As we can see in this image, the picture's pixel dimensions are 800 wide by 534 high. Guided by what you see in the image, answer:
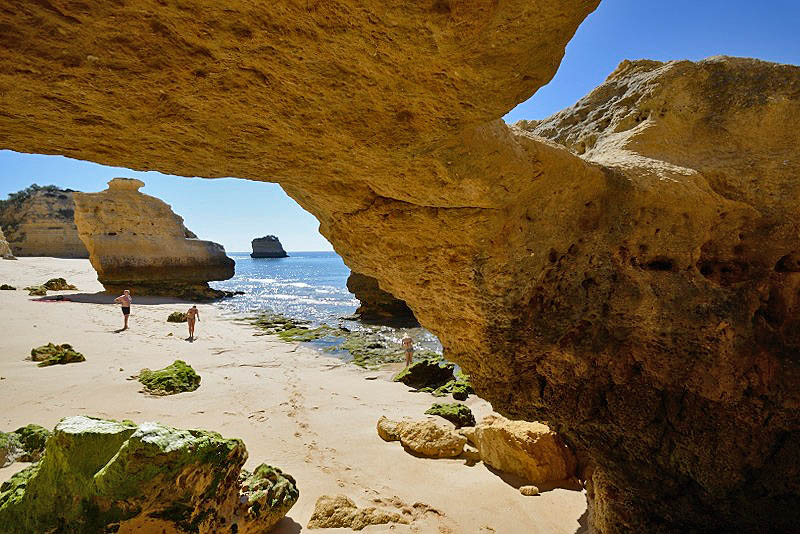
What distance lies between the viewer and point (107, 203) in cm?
2339

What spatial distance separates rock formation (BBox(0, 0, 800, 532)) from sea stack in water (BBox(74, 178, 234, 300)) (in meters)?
25.3

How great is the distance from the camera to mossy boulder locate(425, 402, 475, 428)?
7.06 meters

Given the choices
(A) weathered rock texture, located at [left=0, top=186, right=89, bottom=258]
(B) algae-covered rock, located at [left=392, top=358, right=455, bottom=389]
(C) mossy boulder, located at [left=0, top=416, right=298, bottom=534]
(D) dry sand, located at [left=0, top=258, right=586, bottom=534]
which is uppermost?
(A) weathered rock texture, located at [left=0, top=186, right=89, bottom=258]

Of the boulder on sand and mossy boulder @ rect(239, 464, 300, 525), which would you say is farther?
the boulder on sand

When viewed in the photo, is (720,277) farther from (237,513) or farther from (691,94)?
(237,513)

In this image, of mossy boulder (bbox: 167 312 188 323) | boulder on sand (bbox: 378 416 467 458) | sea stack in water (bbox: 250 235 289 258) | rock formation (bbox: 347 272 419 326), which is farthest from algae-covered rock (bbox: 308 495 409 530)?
sea stack in water (bbox: 250 235 289 258)

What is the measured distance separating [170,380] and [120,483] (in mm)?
5572

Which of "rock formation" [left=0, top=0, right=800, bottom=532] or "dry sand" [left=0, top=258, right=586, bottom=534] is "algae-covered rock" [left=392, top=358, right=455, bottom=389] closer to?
"dry sand" [left=0, top=258, right=586, bottom=534]

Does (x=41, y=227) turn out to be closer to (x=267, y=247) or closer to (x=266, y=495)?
(x=266, y=495)

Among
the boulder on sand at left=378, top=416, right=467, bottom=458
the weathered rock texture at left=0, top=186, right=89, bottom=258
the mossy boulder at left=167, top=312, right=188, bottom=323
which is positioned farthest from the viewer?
the weathered rock texture at left=0, top=186, right=89, bottom=258

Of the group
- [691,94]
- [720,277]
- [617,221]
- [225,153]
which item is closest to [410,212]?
[225,153]

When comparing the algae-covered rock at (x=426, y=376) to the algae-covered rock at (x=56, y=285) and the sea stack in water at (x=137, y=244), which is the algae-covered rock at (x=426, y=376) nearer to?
the sea stack in water at (x=137, y=244)

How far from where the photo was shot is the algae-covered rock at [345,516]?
395cm

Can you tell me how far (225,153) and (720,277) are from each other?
160 inches
